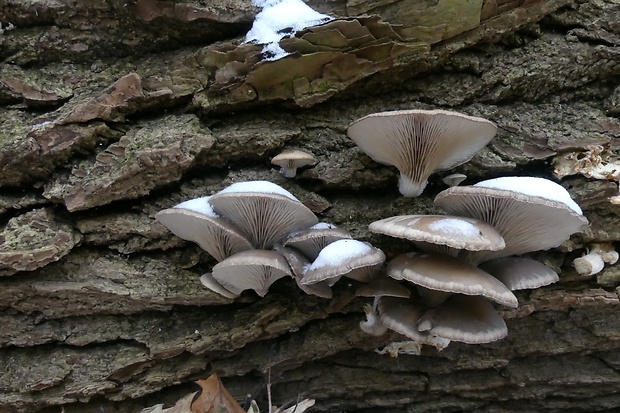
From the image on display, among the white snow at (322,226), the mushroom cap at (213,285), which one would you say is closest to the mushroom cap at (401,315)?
the white snow at (322,226)

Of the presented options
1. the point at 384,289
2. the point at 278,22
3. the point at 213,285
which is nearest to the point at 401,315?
the point at 384,289

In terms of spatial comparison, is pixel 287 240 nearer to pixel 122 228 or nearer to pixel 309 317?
pixel 309 317

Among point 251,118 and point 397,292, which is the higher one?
point 251,118

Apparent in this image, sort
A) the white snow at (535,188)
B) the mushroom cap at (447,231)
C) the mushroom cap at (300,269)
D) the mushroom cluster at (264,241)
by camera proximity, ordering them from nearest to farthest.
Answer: the mushroom cap at (447,231) < the white snow at (535,188) < the mushroom cluster at (264,241) < the mushroom cap at (300,269)

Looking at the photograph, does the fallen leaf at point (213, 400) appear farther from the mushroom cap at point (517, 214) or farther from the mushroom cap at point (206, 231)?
the mushroom cap at point (517, 214)

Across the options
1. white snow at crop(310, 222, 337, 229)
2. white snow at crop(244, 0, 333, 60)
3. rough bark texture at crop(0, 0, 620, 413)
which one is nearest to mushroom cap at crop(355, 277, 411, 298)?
rough bark texture at crop(0, 0, 620, 413)

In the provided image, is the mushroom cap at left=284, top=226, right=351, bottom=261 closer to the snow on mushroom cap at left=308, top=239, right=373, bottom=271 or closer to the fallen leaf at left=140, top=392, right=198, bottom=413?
the snow on mushroom cap at left=308, top=239, right=373, bottom=271

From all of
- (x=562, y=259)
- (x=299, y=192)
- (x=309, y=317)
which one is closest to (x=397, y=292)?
(x=309, y=317)

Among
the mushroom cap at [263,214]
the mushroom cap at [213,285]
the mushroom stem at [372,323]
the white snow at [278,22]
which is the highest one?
the white snow at [278,22]
